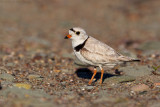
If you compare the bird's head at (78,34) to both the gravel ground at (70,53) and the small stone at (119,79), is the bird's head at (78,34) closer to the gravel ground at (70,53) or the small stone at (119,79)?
the gravel ground at (70,53)

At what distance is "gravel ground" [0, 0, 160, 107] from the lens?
524cm

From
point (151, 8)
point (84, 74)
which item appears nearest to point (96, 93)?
point (84, 74)

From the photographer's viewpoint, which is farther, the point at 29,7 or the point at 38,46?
the point at 29,7

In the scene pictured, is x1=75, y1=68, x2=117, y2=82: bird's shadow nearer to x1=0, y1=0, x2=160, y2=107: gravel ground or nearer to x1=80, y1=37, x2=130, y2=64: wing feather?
x1=0, y1=0, x2=160, y2=107: gravel ground

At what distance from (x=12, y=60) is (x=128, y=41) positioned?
6.50 meters

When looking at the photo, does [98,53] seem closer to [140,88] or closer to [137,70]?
[140,88]

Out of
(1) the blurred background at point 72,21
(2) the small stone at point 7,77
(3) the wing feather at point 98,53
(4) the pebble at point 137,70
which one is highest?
(1) the blurred background at point 72,21

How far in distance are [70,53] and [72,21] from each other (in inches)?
260

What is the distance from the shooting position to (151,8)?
20.1m

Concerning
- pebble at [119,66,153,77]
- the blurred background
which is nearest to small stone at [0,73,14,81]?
pebble at [119,66,153,77]

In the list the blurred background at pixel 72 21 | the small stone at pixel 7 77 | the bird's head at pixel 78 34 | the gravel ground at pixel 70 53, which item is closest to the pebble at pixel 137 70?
the gravel ground at pixel 70 53

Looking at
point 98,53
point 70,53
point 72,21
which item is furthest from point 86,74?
point 72,21

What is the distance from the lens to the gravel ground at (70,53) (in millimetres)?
5238

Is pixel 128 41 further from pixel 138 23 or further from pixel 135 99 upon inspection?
pixel 135 99
